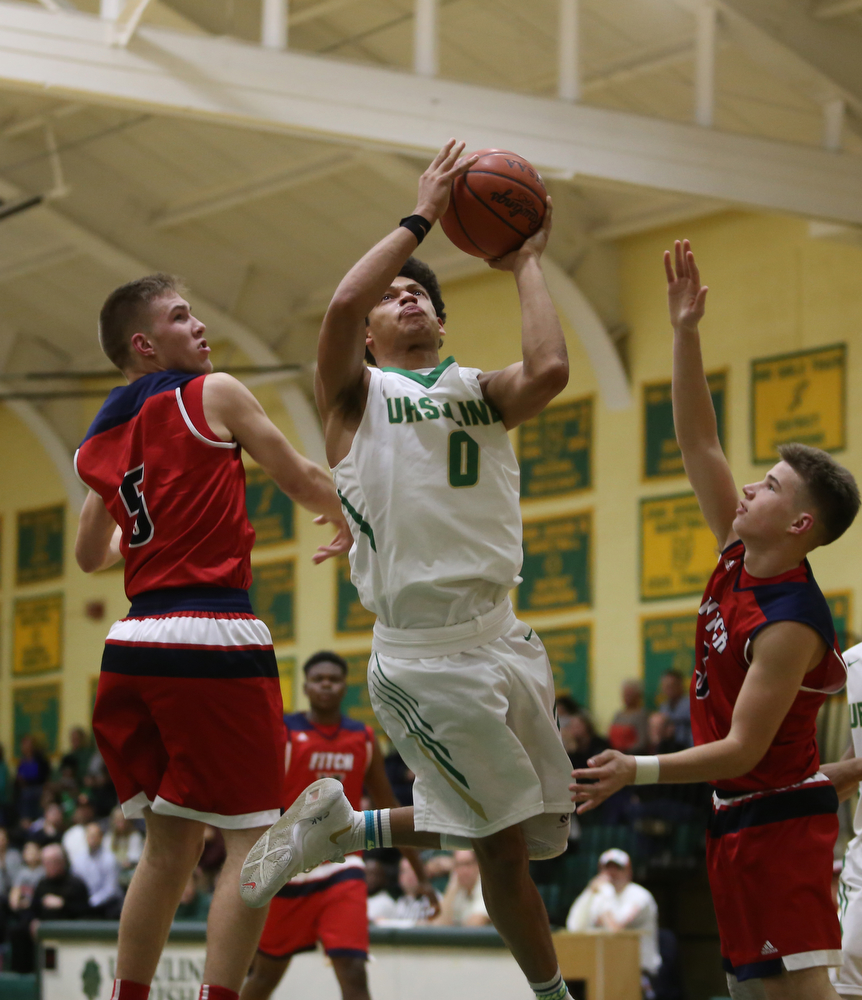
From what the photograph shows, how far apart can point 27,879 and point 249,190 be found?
7563 millimetres

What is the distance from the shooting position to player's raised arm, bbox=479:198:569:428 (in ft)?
13.0

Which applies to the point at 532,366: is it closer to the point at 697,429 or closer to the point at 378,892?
the point at 697,429

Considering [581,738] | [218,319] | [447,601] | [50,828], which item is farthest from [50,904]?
[447,601]

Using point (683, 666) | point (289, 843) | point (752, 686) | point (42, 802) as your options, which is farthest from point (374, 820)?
point (42, 802)

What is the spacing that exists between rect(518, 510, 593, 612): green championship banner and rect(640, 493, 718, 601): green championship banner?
72 cm

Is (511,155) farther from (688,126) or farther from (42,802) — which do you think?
(42,802)

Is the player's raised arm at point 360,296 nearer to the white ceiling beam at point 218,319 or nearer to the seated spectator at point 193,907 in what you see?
the seated spectator at point 193,907

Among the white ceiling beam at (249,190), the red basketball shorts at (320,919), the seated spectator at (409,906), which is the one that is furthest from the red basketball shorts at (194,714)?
the white ceiling beam at (249,190)

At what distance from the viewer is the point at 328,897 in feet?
24.7

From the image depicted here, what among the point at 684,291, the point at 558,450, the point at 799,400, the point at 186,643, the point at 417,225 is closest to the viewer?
the point at 417,225

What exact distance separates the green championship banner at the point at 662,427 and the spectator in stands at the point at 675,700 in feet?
6.65

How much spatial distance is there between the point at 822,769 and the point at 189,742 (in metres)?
1.81

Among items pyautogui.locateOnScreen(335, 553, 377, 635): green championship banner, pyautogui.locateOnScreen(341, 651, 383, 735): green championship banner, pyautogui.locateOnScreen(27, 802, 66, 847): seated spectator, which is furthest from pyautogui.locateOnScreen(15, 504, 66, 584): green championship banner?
pyautogui.locateOnScreen(341, 651, 383, 735): green championship banner

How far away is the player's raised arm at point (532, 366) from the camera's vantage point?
156 inches
